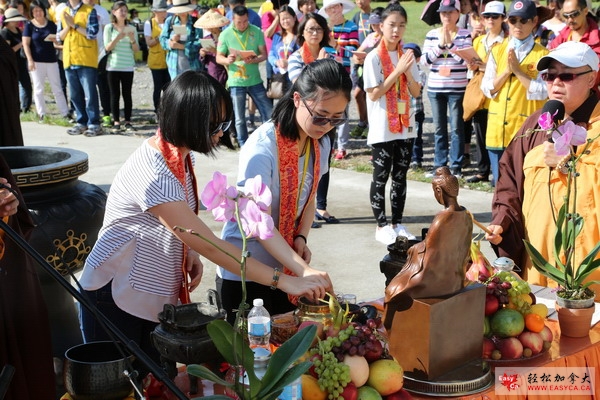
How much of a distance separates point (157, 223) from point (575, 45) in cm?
194

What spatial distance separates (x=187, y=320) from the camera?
2506mm

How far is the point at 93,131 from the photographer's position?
11.0m

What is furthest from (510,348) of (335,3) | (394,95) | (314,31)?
(335,3)

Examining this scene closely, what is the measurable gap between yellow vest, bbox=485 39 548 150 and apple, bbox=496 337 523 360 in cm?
430

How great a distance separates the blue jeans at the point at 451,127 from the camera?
8.13 meters

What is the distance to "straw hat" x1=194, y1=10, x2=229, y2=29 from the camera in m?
10.3

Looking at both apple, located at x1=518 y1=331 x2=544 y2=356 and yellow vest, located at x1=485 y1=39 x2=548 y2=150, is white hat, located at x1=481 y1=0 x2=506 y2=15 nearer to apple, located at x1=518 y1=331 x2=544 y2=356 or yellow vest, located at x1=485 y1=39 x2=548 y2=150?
yellow vest, located at x1=485 y1=39 x2=548 y2=150

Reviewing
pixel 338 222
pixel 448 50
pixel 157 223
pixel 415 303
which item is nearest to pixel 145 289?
pixel 157 223

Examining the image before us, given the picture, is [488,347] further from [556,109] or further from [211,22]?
[211,22]

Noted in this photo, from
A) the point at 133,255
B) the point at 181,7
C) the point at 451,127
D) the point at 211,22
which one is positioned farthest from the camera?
the point at 181,7

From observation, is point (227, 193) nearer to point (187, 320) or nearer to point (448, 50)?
point (187, 320)

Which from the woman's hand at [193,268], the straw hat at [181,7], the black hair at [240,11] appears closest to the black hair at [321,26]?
the black hair at [240,11]

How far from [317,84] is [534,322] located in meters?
1.18

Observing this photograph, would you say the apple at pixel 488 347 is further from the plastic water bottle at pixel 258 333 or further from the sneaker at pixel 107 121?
the sneaker at pixel 107 121
